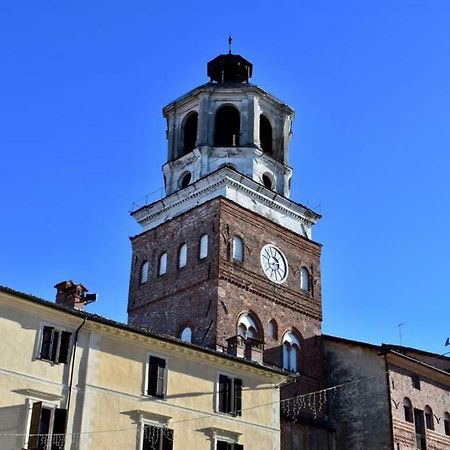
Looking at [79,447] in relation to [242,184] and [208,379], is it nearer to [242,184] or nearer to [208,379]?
[208,379]

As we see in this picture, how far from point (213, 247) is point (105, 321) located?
513 inches

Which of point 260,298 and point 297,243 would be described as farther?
point 297,243

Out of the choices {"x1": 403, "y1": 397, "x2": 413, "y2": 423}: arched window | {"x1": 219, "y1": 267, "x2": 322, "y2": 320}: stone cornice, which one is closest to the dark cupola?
{"x1": 219, "y1": 267, "x2": 322, "y2": 320}: stone cornice

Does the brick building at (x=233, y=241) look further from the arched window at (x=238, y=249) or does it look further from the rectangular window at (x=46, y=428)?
the rectangular window at (x=46, y=428)

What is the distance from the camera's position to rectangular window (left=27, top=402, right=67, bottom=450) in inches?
806

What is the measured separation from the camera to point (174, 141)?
40.9 meters

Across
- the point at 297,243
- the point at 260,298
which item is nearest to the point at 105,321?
the point at 260,298

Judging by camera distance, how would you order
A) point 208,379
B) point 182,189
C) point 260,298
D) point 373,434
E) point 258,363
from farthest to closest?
1. point 182,189
2. point 260,298
3. point 373,434
4. point 258,363
5. point 208,379

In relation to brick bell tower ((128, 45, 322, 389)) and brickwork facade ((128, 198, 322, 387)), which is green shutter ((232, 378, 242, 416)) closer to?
brick bell tower ((128, 45, 322, 389))

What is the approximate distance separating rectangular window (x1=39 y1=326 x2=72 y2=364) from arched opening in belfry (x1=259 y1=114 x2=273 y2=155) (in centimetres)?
→ 2044

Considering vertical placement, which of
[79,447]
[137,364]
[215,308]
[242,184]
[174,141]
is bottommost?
[79,447]

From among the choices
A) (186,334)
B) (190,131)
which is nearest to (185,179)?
(190,131)

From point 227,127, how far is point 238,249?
695 centimetres

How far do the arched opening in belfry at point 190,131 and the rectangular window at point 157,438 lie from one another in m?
19.6
